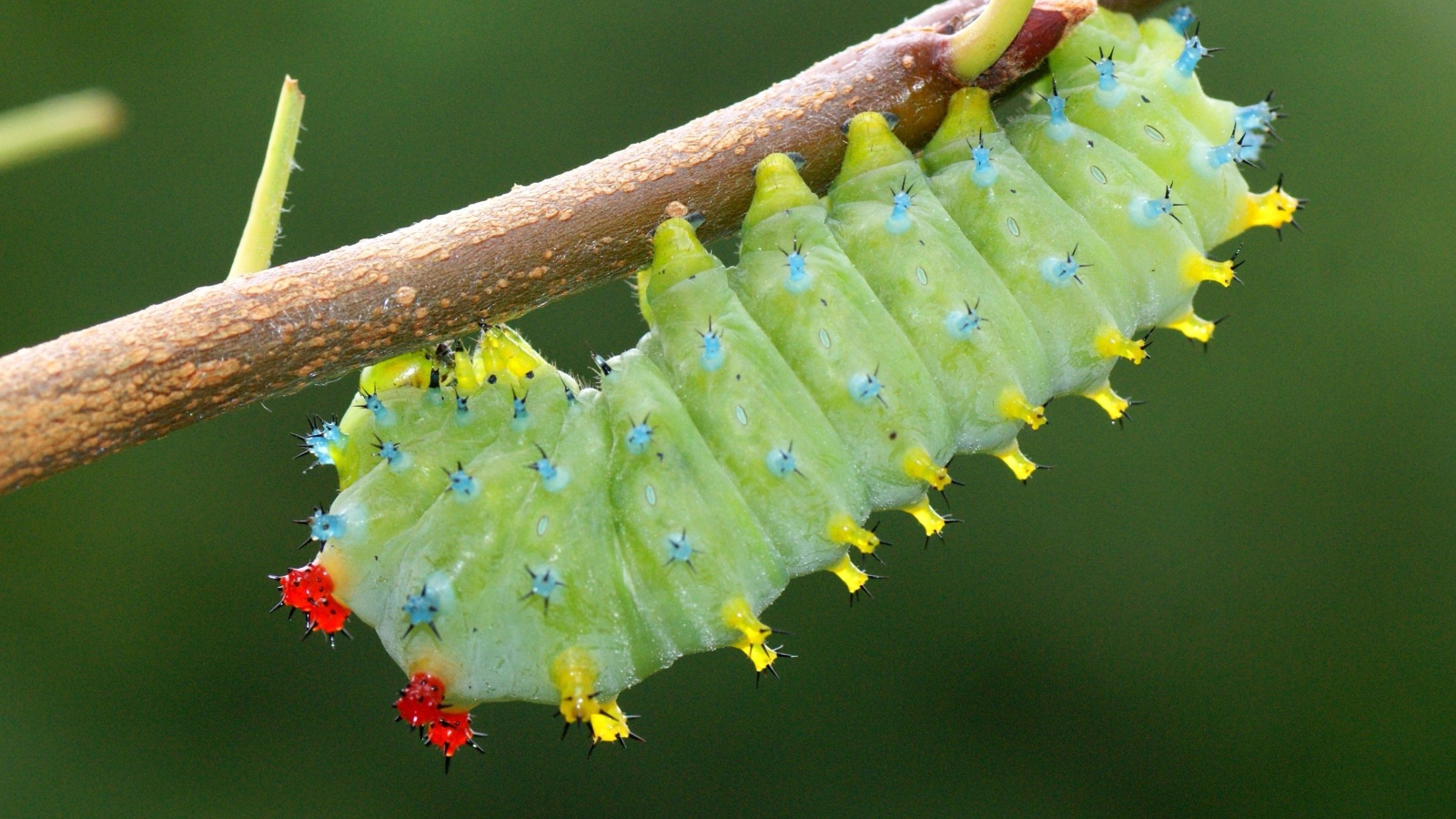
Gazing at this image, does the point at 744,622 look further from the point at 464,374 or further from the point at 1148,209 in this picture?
the point at 1148,209

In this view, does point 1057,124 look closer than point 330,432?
No

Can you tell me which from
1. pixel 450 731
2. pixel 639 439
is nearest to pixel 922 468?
pixel 639 439

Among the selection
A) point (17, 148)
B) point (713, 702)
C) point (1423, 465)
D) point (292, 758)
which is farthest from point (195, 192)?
point (1423, 465)

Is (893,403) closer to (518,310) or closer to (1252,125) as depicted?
(518,310)

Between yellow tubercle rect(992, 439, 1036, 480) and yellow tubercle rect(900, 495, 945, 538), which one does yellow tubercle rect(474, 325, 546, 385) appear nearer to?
yellow tubercle rect(900, 495, 945, 538)

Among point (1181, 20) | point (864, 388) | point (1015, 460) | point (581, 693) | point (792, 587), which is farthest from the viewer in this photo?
point (792, 587)

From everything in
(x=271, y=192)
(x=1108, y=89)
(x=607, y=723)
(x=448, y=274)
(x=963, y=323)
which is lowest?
(x=607, y=723)
